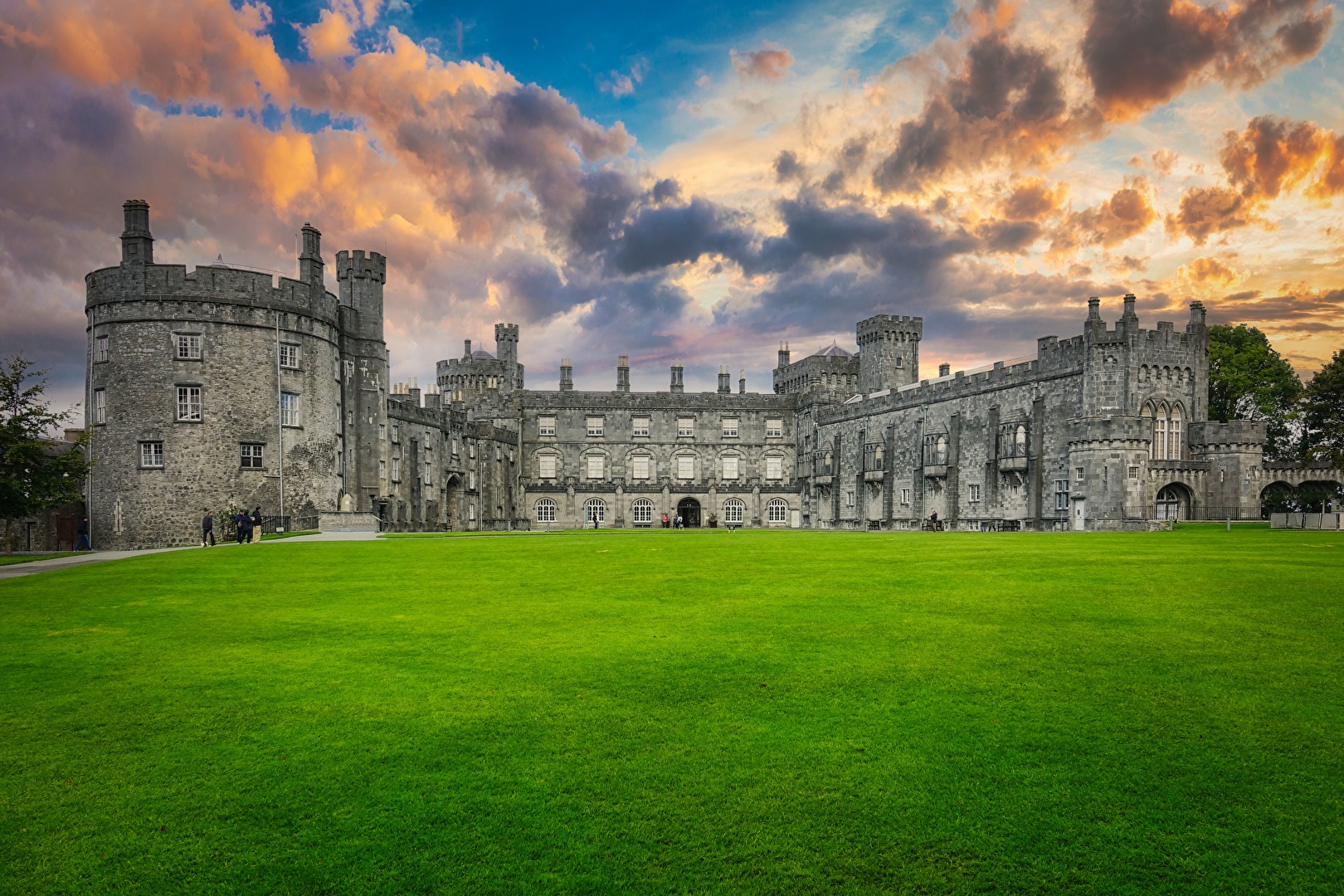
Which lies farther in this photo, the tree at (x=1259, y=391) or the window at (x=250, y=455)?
the tree at (x=1259, y=391)

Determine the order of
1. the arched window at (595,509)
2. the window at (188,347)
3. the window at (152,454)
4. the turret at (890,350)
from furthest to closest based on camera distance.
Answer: the turret at (890,350) < the arched window at (595,509) < the window at (188,347) < the window at (152,454)

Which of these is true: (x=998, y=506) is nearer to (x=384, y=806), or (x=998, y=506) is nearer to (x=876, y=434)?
(x=876, y=434)

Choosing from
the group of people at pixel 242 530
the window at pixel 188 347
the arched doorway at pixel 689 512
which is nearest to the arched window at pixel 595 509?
the arched doorway at pixel 689 512

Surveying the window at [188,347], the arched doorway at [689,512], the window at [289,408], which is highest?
the window at [188,347]

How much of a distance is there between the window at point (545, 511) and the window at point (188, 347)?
3645 cm

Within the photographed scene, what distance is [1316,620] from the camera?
10727 mm

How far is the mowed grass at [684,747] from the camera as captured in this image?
4980mm

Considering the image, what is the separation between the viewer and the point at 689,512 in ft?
245

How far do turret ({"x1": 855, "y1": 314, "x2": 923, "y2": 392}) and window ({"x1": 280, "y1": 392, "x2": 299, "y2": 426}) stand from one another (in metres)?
54.7

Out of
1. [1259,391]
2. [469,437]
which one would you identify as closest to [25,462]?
[469,437]

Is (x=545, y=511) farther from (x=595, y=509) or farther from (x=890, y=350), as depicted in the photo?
(x=890, y=350)

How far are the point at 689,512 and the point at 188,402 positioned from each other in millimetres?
44845

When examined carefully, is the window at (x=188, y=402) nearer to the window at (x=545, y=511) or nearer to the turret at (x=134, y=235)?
the turret at (x=134, y=235)

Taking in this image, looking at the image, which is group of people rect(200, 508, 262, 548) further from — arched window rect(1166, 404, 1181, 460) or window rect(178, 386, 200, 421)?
arched window rect(1166, 404, 1181, 460)
